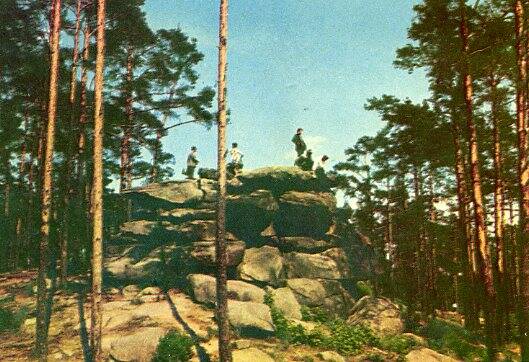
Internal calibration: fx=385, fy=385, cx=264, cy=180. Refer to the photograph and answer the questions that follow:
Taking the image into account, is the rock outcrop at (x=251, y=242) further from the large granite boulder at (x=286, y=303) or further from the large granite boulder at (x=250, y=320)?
the large granite boulder at (x=250, y=320)

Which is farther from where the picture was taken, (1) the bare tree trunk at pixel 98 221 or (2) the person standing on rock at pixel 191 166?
(2) the person standing on rock at pixel 191 166

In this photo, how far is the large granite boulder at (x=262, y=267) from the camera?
64.4 feet

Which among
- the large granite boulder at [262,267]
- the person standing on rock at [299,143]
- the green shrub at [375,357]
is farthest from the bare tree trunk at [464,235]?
the person standing on rock at [299,143]

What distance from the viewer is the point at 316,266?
21.3 metres

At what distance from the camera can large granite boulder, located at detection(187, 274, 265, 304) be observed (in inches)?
663

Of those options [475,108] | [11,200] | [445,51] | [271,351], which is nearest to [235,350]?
[271,351]

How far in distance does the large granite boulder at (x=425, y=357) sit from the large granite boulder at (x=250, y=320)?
4.89 meters

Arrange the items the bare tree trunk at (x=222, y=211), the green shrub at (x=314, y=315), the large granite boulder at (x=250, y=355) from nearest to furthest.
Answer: the bare tree trunk at (x=222, y=211) < the large granite boulder at (x=250, y=355) < the green shrub at (x=314, y=315)

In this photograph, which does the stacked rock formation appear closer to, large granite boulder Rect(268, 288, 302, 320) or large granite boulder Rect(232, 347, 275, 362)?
large granite boulder Rect(268, 288, 302, 320)

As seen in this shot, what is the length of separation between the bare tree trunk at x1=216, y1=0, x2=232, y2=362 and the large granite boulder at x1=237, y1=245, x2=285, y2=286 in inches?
307

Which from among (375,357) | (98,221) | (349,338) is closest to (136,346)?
(98,221)

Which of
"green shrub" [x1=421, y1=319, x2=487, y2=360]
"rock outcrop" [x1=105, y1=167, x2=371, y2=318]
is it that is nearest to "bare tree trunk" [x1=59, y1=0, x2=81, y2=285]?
"rock outcrop" [x1=105, y1=167, x2=371, y2=318]

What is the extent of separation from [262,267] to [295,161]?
816 cm

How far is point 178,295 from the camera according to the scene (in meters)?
17.5
